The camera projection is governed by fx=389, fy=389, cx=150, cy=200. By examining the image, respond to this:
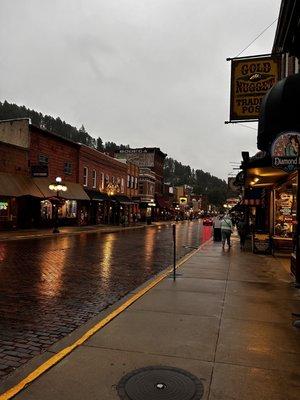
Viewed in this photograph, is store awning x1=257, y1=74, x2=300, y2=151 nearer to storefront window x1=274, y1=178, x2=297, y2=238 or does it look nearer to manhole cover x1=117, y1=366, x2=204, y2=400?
manhole cover x1=117, y1=366, x2=204, y2=400

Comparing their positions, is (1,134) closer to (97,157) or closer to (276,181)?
(97,157)

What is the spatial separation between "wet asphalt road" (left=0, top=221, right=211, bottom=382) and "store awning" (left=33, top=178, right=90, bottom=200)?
1535 cm

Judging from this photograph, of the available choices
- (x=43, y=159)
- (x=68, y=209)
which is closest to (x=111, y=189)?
(x=68, y=209)

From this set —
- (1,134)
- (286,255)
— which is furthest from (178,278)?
(1,134)

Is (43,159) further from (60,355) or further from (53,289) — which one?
(60,355)

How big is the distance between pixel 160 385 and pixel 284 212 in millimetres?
14613

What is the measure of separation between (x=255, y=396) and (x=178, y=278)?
6653mm

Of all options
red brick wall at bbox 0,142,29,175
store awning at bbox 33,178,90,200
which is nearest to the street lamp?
store awning at bbox 33,178,90,200

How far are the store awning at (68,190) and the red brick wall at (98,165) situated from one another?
1803 millimetres

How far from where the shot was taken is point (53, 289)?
9352mm

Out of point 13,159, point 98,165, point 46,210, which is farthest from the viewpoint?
point 98,165

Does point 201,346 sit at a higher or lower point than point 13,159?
lower

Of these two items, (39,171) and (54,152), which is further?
(54,152)

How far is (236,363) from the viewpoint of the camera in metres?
A: 4.73
